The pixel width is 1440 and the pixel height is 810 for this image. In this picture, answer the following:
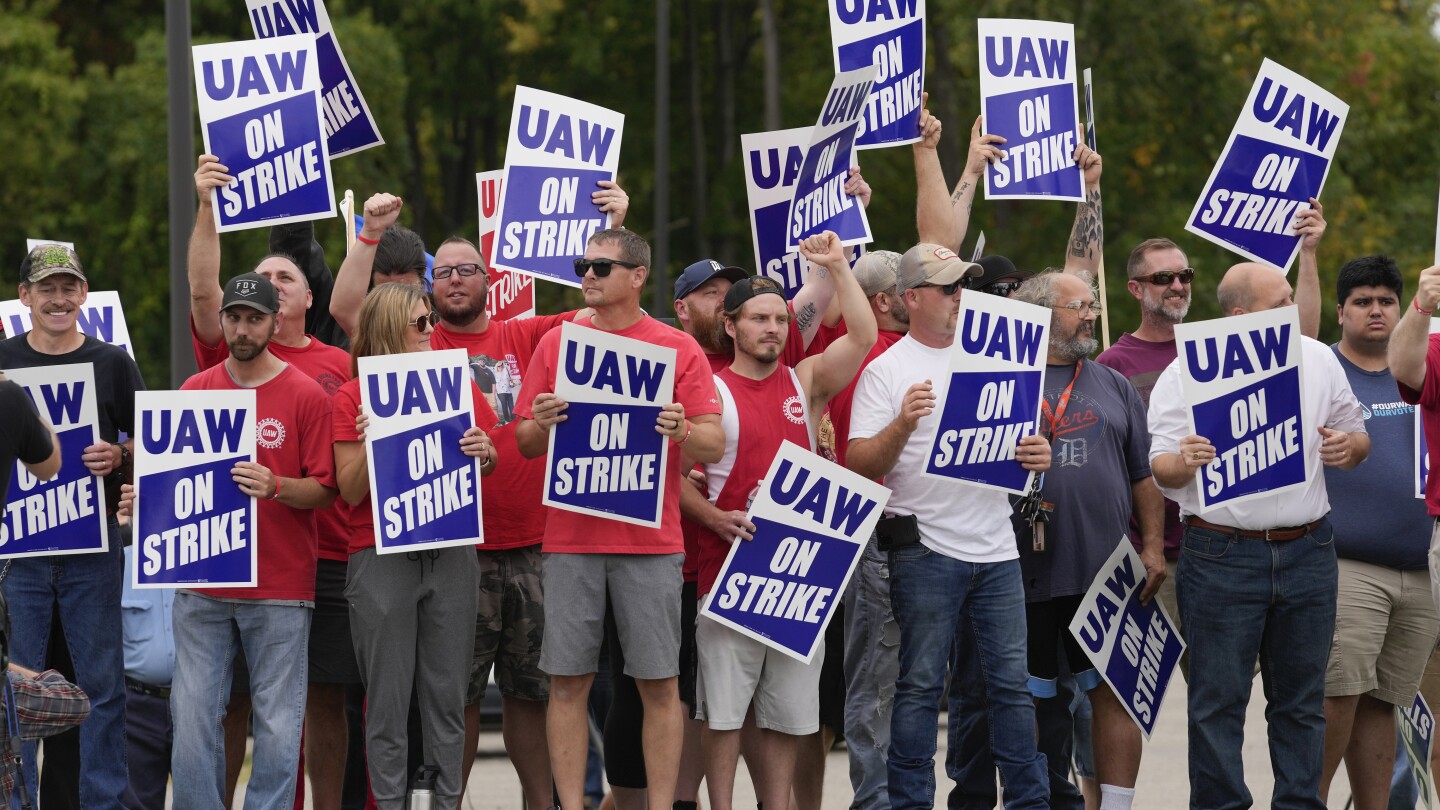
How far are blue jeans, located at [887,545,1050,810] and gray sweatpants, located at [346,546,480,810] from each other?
1.66 meters

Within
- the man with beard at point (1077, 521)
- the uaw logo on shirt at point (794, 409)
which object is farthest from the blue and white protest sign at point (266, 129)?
the man with beard at point (1077, 521)

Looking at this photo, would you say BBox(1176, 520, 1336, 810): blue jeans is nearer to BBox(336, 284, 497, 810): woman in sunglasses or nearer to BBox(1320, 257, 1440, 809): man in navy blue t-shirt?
BBox(1320, 257, 1440, 809): man in navy blue t-shirt

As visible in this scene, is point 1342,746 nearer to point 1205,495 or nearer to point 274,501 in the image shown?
point 1205,495

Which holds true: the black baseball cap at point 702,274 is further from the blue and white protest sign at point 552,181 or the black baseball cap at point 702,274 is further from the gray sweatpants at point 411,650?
the gray sweatpants at point 411,650

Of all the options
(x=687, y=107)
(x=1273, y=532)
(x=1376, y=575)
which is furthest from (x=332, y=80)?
(x=687, y=107)

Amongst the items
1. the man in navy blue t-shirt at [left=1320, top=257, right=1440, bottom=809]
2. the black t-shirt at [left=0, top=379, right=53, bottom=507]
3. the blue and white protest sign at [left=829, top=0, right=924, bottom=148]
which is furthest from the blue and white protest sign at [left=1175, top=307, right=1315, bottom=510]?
the black t-shirt at [left=0, top=379, right=53, bottom=507]

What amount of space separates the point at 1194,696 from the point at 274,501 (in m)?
3.53

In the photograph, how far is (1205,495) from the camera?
720 cm

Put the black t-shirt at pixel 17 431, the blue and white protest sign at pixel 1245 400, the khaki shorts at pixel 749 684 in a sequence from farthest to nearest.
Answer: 1. the khaki shorts at pixel 749 684
2. the blue and white protest sign at pixel 1245 400
3. the black t-shirt at pixel 17 431

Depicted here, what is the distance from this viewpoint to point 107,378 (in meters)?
7.83

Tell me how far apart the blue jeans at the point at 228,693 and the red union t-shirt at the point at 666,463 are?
1036 millimetres

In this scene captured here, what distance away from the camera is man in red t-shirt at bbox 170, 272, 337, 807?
23.3 ft

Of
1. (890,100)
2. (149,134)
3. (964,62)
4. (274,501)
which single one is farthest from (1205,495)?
(964,62)

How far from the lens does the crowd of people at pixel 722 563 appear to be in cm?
725
